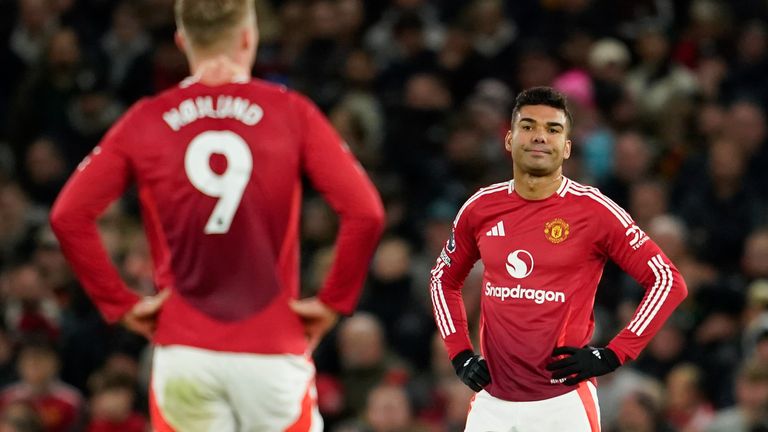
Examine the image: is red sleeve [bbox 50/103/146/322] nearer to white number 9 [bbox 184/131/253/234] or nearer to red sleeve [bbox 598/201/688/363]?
white number 9 [bbox 184/131/253/234]

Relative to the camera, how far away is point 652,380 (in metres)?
9.74

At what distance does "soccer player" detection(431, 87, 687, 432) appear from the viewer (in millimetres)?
5594

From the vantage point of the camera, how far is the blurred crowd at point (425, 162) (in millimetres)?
9719

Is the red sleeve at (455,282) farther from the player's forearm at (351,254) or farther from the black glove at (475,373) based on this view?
the player's forearm at (351,254)

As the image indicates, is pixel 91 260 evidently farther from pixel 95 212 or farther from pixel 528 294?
pixel 528 294

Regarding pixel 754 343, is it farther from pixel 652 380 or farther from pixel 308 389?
pixel 308 389

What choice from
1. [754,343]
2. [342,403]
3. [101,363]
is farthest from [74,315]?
[754,343]

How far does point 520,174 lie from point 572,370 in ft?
2.48

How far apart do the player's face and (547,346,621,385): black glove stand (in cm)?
67

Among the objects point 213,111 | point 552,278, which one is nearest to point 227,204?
point 213,111

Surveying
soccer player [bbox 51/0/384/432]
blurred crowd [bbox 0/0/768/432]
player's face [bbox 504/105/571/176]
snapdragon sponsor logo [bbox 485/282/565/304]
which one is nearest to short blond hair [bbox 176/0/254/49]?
soccer player [bbox 51/0/384/432]

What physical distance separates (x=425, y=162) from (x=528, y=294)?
6.27 meters

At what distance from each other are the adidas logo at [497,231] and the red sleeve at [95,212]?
147cm

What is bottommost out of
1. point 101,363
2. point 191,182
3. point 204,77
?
point 101,363
